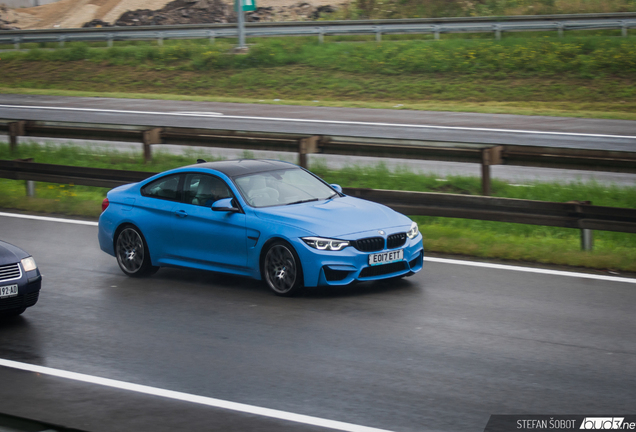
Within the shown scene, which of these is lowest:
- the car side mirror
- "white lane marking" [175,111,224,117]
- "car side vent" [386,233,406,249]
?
"white lane marking" [175,111,224,117]

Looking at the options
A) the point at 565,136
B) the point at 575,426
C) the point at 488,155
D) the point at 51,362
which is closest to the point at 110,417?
the point at 51,362

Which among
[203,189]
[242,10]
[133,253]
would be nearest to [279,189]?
[203,189]

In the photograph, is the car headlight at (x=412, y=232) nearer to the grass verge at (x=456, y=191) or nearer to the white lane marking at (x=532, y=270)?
the white lane marking at (x=532, y=270)

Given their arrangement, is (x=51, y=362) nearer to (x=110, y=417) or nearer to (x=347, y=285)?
(x=110, y=417)

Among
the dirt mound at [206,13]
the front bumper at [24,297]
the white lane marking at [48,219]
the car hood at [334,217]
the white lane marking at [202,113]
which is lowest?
the white lane marking at [48,219]

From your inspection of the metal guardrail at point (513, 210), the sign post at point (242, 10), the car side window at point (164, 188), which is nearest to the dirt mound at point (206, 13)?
the sign post at point (242, 10)

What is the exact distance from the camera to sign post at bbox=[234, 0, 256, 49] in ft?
98.9

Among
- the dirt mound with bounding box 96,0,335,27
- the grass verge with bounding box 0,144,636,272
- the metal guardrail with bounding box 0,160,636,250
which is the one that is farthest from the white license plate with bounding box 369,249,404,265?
the dirt mound with bounding box 96,0,335,27

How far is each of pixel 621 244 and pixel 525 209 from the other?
175 cm

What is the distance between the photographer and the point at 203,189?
383 inches

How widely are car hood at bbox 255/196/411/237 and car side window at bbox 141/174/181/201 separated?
4.48ft

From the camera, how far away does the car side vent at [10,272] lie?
7.92 meters

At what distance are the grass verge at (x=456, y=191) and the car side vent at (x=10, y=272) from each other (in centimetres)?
539

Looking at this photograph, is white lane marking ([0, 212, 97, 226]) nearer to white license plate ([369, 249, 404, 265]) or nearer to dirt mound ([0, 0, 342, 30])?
white license plate ([369, 249, 404, 265])
